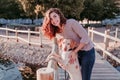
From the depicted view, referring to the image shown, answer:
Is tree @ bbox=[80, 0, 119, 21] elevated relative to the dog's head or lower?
lower

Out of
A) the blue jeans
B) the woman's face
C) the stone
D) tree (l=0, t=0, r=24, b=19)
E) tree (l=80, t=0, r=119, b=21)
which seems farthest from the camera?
tree (l=80, t=0, r=119, b=21)

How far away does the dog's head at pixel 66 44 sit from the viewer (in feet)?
11.8

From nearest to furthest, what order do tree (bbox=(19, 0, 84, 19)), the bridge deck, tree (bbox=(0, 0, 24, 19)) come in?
the bridge deck
tree (bbox=(19, 0, 84, 19))
tree (bbox=(0, 0, 24, 19))

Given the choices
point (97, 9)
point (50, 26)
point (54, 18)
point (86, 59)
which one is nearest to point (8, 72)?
point (86, 59)

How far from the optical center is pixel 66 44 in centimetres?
362

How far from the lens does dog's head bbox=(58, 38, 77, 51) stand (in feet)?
11.8

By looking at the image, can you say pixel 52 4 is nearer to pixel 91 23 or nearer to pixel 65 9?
pixel 65 9

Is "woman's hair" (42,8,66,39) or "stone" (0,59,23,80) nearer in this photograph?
"woman's hair" (42,8,66,39)

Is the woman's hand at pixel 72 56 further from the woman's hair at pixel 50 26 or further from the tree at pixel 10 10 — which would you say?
the tree at pixel 10 10

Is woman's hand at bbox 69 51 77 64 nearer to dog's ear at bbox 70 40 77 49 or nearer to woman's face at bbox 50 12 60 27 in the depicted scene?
dog's ear at bbox 70 40 77 49

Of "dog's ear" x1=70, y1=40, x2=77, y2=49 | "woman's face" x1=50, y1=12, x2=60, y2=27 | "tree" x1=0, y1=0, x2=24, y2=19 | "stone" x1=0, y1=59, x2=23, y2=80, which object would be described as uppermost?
"woman's face" x1=50, y1=12, x2=60, y2=27

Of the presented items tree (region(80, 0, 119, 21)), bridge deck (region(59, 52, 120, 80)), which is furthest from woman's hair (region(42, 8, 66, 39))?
tree (region(80, 0, 119, 21))

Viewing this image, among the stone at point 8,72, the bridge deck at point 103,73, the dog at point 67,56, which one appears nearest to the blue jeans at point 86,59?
the dog at point 67,56

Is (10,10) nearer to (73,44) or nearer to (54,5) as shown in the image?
(54,5)
